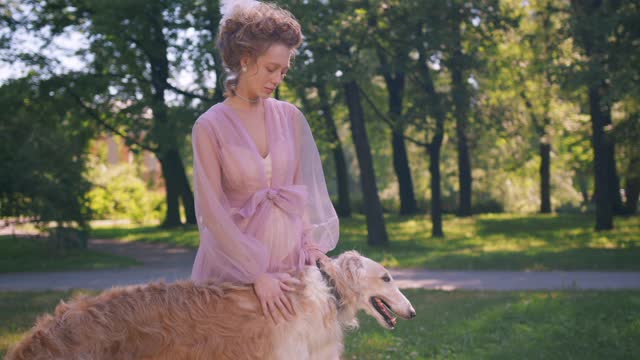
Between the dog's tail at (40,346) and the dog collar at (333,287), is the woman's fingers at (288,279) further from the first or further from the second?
the dog's tail at (40,346)

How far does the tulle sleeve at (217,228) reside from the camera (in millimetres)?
3498

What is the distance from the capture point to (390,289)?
3715 mm

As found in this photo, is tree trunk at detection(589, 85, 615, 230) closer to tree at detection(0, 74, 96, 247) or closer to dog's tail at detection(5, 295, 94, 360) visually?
tree at detection(0, 74, 96, 247)

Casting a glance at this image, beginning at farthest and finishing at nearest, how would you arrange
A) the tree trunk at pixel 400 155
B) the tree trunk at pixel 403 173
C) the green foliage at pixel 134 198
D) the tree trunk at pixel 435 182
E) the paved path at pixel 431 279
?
the green foliage at pixel 134 198 → the tree trunk at pixel 403 173 → the tree trunk at pixel 400 155 → the tree trunk at pixel 435 182 → the paved path at pixel 431 279

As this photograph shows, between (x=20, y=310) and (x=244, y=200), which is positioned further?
(x=20, y=310)

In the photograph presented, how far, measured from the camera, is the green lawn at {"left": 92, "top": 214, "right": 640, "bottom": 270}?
51.4 feet

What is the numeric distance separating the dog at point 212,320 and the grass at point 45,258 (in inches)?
541

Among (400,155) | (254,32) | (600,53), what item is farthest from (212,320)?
(400,155)

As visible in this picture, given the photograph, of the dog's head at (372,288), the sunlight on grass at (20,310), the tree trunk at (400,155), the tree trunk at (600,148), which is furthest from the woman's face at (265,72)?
the tree trunk at (400,155)

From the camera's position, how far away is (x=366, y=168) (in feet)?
63.2

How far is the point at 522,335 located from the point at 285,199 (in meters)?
5.55

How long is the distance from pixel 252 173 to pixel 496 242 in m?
18.2

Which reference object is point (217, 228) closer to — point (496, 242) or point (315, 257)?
point (315, 257)

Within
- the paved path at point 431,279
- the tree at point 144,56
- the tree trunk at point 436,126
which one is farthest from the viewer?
the tree trunk at point 436,126
